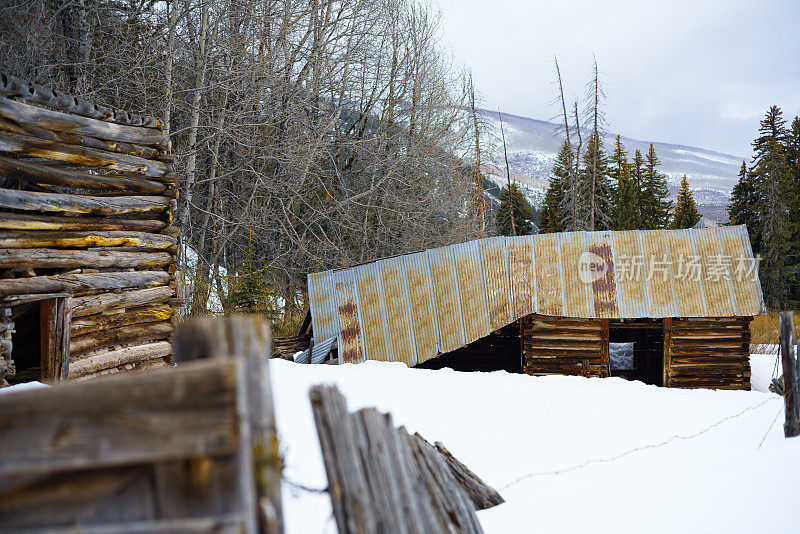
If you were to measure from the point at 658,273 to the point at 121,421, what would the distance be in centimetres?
1808

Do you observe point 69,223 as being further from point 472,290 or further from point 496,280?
point 496,280

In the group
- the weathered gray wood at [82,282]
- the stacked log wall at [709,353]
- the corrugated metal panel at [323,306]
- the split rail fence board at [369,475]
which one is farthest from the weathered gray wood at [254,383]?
the stacked log wall at [709,353]

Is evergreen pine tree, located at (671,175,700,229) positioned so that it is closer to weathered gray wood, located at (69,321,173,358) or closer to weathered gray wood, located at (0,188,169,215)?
weathered gray wood, located at (69,321,173,358)

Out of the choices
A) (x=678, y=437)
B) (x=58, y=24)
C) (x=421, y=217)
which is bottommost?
(x=678, y=437)

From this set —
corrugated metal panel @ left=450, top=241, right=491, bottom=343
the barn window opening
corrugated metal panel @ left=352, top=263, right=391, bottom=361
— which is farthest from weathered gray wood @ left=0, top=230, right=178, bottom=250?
the barn window opening

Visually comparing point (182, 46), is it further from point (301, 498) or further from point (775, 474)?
point (775, 474)

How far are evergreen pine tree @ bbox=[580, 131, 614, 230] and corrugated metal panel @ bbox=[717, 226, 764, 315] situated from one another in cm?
1925

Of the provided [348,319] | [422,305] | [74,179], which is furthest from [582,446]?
[348,319]

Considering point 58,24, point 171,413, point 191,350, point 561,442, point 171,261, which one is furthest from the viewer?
point 58,24

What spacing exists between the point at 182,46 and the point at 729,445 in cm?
1830

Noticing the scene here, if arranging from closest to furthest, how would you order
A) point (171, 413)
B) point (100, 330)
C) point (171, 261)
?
point (171, 413) < point (100, 330) < point (171, 261)

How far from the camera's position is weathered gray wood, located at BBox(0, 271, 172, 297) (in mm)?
7470

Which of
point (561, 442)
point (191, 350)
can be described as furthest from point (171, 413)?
point (561, 442)

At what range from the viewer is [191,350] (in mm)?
1751
